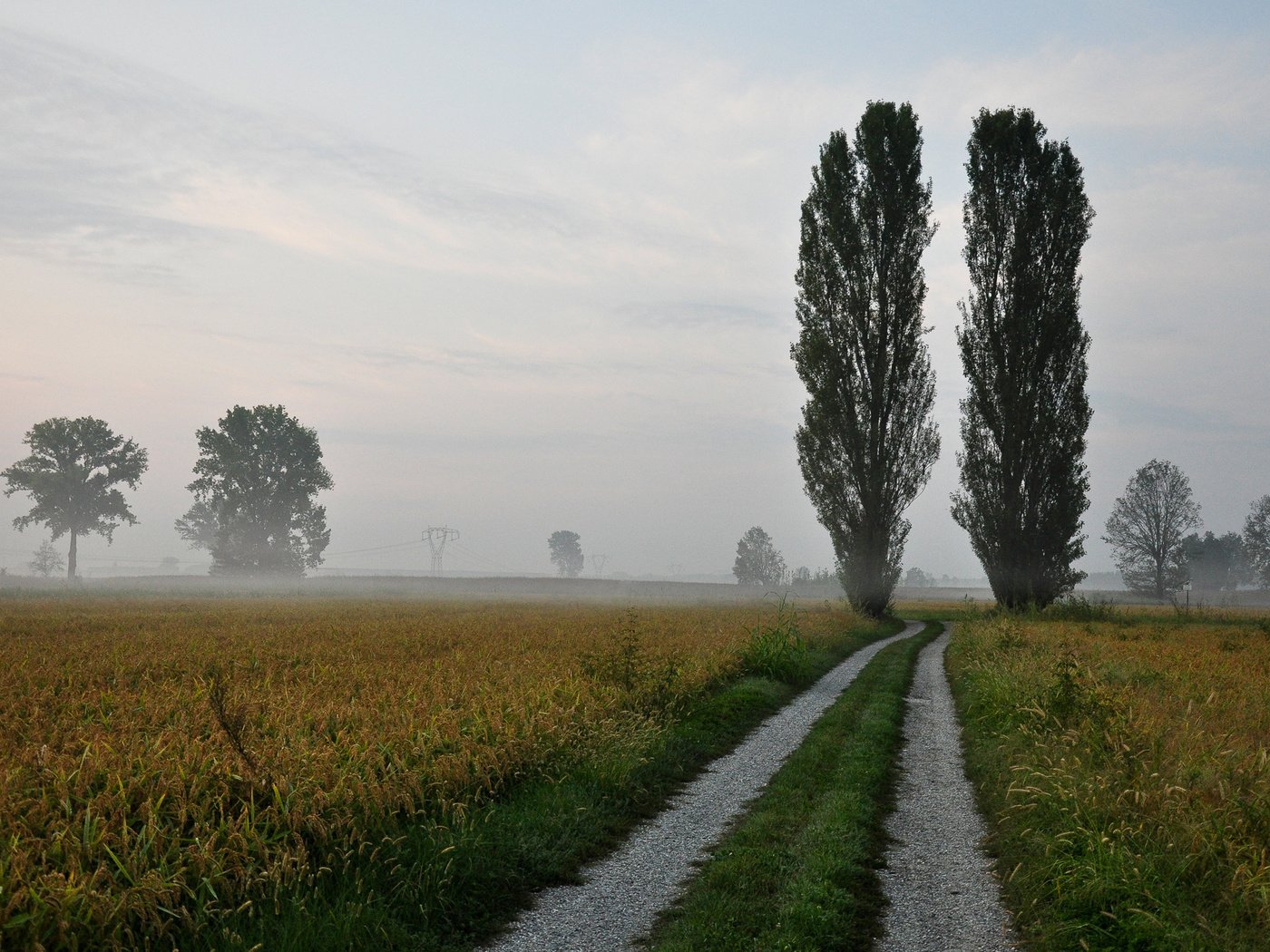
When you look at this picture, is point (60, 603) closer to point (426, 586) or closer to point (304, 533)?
point (304, 533)

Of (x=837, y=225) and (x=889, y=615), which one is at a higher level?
(x=837, y=225)

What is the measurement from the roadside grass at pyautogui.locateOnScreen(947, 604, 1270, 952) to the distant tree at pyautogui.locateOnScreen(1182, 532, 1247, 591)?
149196mm

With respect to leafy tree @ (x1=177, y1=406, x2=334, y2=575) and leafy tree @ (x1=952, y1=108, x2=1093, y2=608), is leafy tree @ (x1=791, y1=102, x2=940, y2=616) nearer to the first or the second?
leafy tree @ (x1=952, y1=108, x2=1093, y2=608)

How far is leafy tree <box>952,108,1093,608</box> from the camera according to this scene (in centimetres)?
3778

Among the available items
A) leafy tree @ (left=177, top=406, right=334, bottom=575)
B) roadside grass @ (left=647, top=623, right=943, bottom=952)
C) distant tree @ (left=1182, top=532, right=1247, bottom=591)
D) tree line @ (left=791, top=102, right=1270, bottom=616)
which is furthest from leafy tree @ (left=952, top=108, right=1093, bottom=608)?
distant tree @ (left=1182, top=532, right=1247, bottom=591)

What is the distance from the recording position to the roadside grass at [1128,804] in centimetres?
579

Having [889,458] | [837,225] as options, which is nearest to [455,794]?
[889,458]

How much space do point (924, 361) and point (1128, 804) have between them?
33.6 metres

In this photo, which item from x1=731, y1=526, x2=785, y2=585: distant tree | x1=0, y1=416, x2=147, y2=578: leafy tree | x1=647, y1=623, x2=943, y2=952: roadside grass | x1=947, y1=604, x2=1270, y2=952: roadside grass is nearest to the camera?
x1=947, y1=604, x2=1270, y2=952: roadside grass

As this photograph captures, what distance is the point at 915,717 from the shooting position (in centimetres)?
1502

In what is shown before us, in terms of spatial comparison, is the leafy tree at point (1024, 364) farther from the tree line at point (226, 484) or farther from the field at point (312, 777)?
the tree line at point (226, 484)

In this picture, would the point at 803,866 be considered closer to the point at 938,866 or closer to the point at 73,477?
the point at 938,866

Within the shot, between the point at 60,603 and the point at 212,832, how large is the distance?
1383 inches

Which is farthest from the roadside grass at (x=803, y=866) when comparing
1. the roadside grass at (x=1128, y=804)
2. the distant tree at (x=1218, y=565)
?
the distant tree at (x=1218, y=565)
